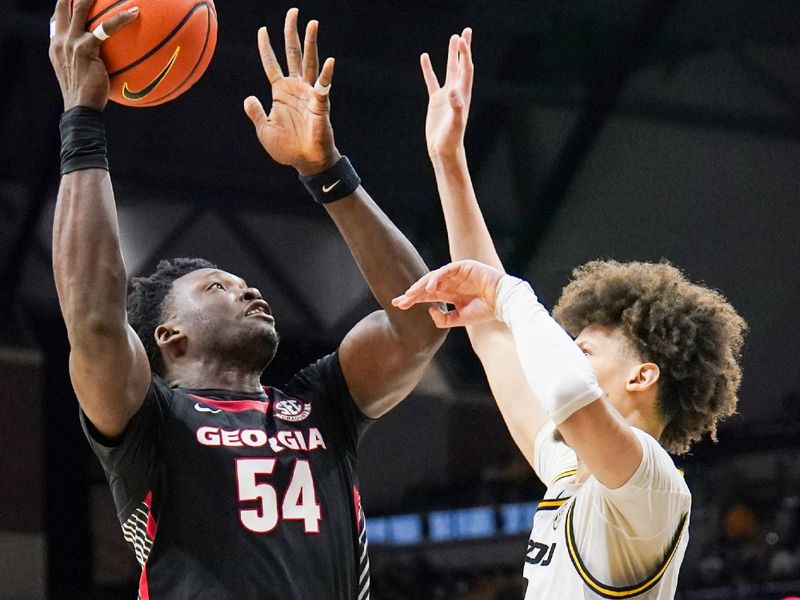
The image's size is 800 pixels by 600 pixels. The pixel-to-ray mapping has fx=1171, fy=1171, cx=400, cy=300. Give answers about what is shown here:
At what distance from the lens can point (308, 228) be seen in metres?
7.46

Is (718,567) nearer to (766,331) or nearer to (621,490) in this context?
(766,331)

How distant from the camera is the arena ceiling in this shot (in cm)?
715

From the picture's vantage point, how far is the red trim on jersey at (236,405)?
2.65 meters

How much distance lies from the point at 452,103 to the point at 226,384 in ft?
2.90

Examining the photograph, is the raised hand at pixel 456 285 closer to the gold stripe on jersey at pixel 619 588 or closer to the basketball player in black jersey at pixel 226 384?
the gold stripe on jersey at pixel 619 588

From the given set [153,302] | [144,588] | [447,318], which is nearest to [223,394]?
[153,302]

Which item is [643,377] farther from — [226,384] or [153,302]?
[153,302]

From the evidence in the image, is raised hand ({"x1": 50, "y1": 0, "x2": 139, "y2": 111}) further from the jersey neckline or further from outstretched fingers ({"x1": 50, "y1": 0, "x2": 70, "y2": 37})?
the jersey neckline

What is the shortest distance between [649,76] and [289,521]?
5922 millimetres

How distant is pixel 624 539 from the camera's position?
215 cm

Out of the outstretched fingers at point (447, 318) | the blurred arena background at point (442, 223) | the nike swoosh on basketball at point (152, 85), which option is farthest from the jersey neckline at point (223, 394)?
the blurred arena background at point (442, 223)

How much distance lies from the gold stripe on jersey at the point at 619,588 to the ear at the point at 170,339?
1085 mm

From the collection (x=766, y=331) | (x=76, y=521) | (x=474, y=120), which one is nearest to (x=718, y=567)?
(x=766, y=331)

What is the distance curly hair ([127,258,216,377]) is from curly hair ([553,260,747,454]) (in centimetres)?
100
